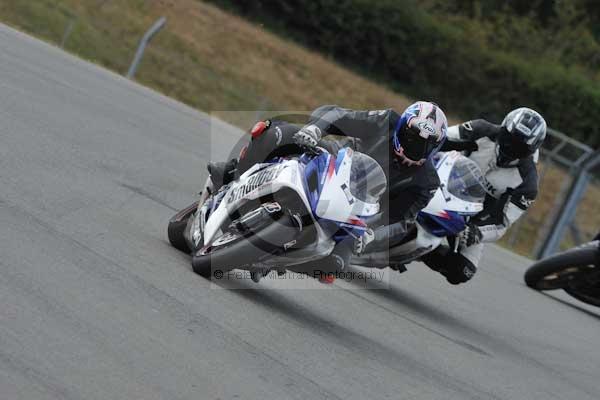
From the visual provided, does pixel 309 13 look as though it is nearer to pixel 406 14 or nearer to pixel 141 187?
pixel 406 14

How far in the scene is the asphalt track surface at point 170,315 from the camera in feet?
17.4

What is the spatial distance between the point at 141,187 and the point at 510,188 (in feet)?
11.9

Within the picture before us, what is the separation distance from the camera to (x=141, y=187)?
9.94 meters

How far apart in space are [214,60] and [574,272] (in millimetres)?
17977

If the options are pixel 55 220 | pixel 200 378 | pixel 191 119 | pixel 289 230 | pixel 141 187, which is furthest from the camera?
pixel 191 119

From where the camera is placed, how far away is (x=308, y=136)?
734 cm

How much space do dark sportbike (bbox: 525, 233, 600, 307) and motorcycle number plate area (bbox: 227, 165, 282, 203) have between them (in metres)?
5.66

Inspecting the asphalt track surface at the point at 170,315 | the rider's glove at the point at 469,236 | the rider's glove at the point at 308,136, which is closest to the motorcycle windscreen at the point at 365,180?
the rider's glove at the point at 308,136

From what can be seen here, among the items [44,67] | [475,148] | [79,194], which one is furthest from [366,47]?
[79,194]

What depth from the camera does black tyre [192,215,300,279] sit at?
696 cm

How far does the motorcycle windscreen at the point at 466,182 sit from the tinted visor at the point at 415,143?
186 centimetres

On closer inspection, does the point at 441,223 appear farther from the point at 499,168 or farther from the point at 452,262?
the point at 499,168

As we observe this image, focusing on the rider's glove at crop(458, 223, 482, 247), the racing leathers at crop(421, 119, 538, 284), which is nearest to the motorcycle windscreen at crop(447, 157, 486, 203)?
the rider's glove at crop(458, 223, 482, 247)

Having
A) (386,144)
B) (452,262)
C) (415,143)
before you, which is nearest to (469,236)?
(452,262)
